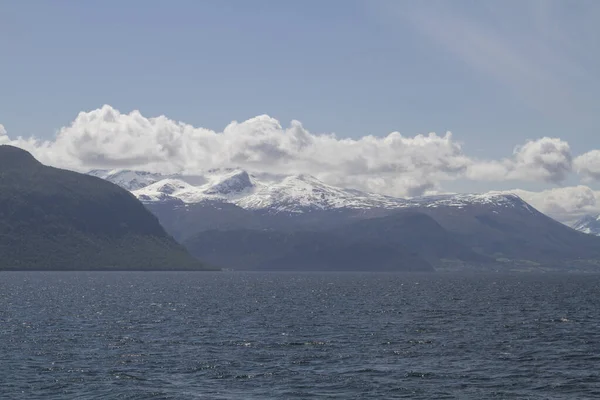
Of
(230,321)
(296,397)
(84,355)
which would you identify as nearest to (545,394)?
(296,397)

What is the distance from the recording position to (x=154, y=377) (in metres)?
84.1

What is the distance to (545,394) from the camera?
7562 cm

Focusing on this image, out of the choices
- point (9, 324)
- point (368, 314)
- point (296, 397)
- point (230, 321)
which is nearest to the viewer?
point (296, 397)

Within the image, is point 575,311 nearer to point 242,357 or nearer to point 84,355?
point 242,357

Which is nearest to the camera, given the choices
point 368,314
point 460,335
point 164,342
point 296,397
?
point 296,397

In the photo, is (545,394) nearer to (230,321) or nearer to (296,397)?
(296,397)

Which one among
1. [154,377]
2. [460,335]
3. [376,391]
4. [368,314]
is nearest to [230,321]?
[368,314]

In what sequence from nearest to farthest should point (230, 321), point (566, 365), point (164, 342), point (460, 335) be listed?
1. point (566, 365)
2. point (164, 342)
3. point (460, 335)
4. point (230, 321)

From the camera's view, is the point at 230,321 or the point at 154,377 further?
the point at 230,321

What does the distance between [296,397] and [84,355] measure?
3835 cm

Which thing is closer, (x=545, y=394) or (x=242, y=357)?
(x=545, y=394)

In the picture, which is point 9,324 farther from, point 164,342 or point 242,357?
point 242,357

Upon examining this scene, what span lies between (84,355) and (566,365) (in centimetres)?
6211

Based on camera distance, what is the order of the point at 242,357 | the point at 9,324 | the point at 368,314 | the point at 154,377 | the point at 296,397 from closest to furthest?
the point at 296,397 < the point at 154,377 < the point at 242,357 < the point at 9,324 < the point at 368,314
